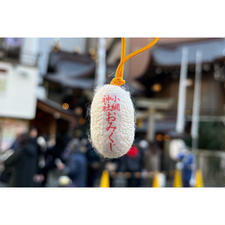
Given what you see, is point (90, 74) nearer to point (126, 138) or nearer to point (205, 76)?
point (205, 76)

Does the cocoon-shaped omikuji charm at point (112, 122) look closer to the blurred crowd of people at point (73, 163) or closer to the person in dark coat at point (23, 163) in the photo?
the blurred crowd of people at point (73, 163)

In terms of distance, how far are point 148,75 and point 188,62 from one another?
3.47ft

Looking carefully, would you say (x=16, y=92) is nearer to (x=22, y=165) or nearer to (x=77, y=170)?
(x=22, y=165)

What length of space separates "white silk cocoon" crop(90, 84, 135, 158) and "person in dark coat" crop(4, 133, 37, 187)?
1609 mm

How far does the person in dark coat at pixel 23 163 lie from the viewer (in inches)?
82.1

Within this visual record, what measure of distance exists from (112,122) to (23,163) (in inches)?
67.6

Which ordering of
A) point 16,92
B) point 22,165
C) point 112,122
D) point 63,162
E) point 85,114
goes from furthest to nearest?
point 16,92 < point 63,162 < point 85,114 < point 22,165 < point 112,122

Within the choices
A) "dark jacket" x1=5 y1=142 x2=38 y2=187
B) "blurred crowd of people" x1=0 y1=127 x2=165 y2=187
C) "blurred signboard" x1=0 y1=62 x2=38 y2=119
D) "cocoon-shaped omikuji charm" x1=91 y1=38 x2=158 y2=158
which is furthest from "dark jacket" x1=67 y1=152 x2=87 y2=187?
"blurred signboard" x1=0 y1=62 x2=38 y2=119

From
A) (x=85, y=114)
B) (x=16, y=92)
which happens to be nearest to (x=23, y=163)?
(x=85, y=114)

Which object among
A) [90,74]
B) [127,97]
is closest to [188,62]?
[90,74]

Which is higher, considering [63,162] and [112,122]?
[112,122]

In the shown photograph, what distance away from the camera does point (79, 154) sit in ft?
7.55

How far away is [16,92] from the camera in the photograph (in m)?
4.23

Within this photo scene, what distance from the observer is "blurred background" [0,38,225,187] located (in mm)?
2924
